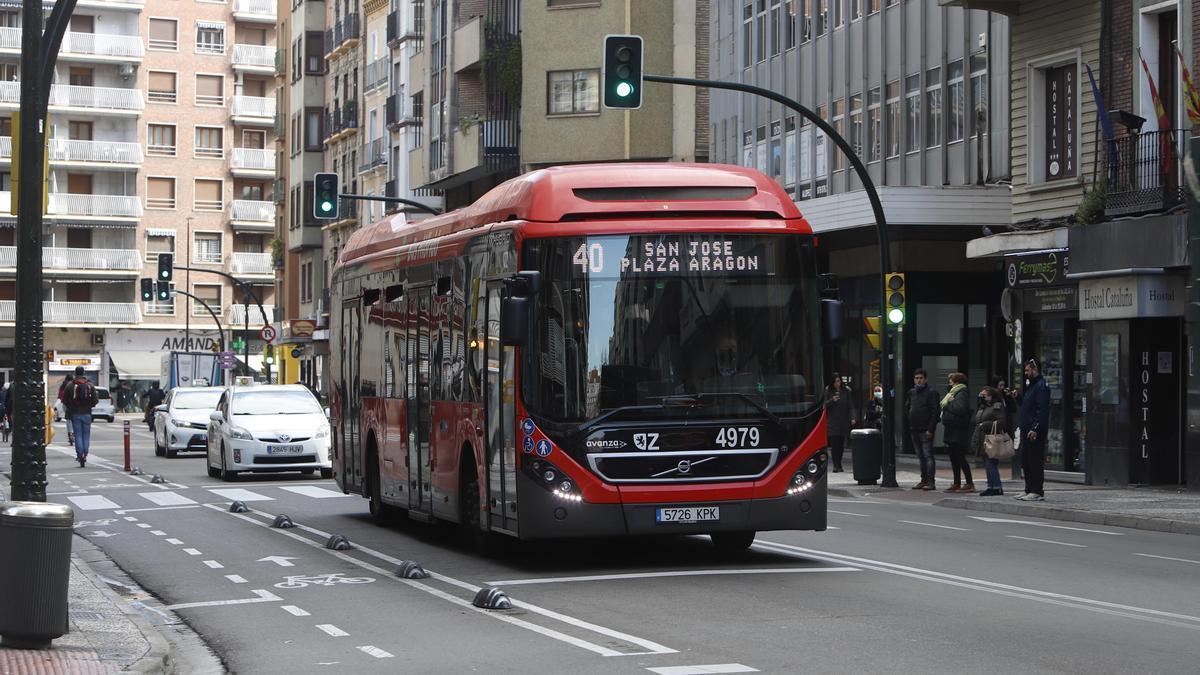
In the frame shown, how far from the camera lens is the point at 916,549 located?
17.5 metres

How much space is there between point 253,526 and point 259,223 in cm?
8549

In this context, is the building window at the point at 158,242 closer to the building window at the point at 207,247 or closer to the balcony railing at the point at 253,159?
the building window at the point at 207,247

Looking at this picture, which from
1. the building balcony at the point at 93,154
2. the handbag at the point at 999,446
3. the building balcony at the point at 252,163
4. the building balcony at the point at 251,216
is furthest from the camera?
the building balcony at the point at 252,163

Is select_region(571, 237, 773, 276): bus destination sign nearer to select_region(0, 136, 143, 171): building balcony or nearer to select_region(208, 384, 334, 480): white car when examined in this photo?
select_region(208, 384, 334, 480): white car

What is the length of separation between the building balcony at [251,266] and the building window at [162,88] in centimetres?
898

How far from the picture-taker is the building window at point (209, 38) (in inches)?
4141

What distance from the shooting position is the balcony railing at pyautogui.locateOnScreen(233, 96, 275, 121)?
105250 mm

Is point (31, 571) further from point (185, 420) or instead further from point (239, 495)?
point (185, 420)

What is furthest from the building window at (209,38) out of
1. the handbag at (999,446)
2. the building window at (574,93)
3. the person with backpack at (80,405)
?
the handbag at (999,446)

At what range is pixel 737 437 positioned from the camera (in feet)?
50.0

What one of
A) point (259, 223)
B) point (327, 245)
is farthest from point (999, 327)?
point (259, 223)

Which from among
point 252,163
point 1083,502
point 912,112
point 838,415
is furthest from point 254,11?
point 1083,502

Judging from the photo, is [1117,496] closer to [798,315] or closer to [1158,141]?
[1158,141]

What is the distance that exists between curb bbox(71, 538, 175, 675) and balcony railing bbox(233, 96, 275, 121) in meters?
92.8
